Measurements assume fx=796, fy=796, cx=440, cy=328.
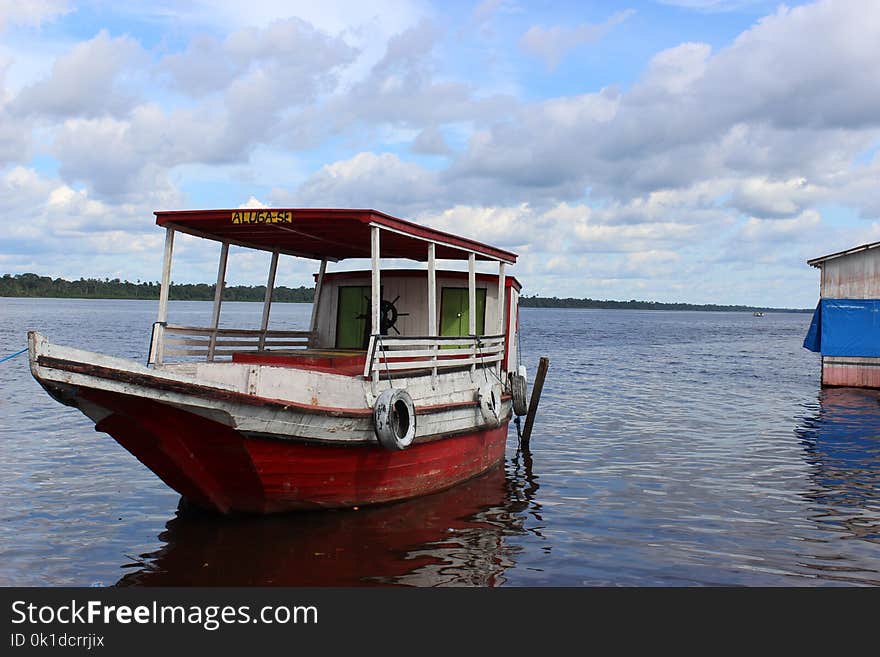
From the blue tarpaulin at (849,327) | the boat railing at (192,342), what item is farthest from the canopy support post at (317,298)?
the blue tarpaulin at (849,327)

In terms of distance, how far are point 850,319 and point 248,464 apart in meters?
23.4

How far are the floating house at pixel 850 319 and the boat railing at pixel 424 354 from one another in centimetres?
1707

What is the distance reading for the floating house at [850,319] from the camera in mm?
26109

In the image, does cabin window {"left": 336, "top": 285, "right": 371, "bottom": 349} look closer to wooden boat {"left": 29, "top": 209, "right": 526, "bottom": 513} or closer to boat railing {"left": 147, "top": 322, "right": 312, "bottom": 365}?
wooden boat {"left": 29, "top": 209, "right": 526, "bottom": 513}

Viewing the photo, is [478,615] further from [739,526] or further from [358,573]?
[739,526]

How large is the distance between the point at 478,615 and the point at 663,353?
47.9 metres

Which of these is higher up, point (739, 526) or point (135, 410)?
point (135, 410)

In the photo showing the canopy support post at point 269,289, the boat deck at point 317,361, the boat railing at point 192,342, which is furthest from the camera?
A: the canopy support post at point 269,289

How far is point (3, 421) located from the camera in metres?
18.6

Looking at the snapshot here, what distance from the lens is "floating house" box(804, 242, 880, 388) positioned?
26.1m

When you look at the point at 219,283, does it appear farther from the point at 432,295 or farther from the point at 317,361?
the point at 432,295

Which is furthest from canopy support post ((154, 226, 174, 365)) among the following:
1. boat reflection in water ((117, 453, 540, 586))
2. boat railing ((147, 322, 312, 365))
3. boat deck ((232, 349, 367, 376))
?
boat reflection in water ((117, 453, 540, 586))

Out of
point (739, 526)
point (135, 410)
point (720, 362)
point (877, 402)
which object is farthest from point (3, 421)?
point (720, 362)

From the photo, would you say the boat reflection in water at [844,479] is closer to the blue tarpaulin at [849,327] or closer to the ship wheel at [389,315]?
the blue tarpaulin at [849,327]
